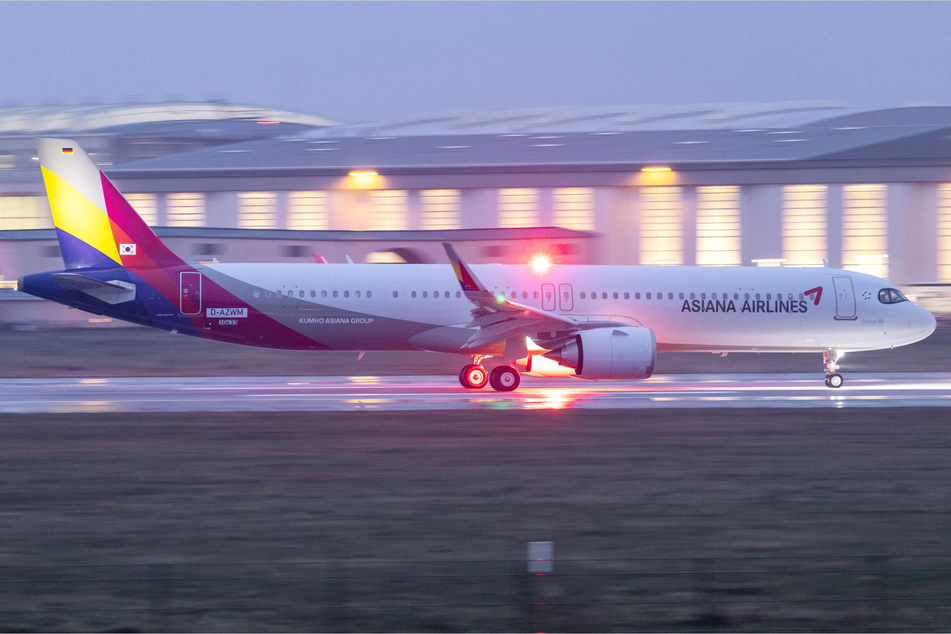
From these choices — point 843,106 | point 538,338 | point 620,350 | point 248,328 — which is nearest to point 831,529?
point 620,350

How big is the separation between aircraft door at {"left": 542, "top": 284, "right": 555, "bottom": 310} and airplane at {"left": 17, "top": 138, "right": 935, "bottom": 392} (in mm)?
36

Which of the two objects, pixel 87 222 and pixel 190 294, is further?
pixel 87 222

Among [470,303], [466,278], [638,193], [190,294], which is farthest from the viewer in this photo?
[638,193]

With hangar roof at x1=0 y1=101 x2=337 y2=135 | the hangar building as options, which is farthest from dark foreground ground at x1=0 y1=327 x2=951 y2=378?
hangar roof at x1=0 y1=101 x2=337 y2=135

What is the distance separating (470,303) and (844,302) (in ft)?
32.8

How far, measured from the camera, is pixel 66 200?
22.1 metres

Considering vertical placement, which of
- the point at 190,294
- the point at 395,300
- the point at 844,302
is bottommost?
the point at 844,302

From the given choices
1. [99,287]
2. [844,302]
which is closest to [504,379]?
[844,302]

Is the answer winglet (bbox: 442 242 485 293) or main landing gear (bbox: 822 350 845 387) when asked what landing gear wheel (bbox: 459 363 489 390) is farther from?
main landing gear (bbox: 822 350 845 387)

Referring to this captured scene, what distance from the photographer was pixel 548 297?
2328 cm

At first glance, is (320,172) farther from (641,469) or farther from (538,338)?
(641,469)

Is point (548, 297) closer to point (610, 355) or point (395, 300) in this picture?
point (610, 355)

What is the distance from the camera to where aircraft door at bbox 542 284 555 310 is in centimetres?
2320

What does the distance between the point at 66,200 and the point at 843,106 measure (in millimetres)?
62960
